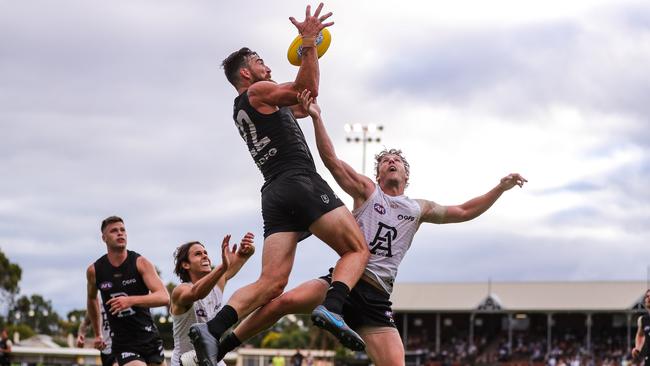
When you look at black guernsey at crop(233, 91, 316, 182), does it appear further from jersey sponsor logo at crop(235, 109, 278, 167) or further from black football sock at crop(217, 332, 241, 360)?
black football sock at crop(217, 332, 241, 360)

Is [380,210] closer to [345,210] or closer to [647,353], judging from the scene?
[345,210]

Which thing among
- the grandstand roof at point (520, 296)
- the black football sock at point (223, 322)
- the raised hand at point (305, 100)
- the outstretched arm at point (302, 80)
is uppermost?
the grandstand roof at point (520, 296)

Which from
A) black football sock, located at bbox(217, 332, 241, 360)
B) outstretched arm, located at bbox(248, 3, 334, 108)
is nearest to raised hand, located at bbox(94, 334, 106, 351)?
black football sock, located at bbox(217, 332, 241, 360)

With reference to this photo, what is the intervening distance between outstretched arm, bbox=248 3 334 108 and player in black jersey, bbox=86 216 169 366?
400 cm

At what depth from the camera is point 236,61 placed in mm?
9875

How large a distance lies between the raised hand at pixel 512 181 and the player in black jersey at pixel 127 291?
429cm

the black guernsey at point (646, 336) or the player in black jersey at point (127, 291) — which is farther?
the black guernsey at point (646, 336)

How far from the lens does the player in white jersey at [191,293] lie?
10.7 metres

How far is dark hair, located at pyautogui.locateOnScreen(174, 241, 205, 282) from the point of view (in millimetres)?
11641

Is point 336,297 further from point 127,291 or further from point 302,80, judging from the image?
point 127,291

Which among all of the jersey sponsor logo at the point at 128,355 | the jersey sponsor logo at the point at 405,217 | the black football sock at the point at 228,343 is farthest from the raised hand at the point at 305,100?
the jersey sponsor logo at the point at 128,355

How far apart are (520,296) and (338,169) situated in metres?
69.4

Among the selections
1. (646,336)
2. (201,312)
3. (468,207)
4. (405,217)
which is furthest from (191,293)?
(646,336)

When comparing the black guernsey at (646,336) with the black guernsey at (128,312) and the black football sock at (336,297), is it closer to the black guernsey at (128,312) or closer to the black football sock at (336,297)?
the black guernsey at (128,312)
